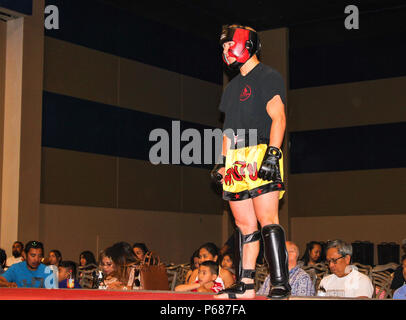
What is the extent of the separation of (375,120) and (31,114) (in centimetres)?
651

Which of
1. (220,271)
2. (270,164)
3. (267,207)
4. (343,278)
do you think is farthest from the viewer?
(220,271)

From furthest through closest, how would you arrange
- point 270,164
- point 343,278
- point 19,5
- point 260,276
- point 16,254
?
point 19,5
point 16,254
point 260,276
point 343,278
point 270,164

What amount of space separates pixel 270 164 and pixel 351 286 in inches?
75.7

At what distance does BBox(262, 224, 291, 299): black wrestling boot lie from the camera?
2993 millimetres

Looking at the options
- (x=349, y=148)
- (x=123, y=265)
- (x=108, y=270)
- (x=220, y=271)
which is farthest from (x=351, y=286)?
(x=349, y=148)

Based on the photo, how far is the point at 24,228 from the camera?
31.1ft

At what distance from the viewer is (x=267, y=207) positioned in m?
3.11

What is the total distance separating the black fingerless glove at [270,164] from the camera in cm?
297

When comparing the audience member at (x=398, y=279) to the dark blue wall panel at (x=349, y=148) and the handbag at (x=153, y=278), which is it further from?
the dark blue wall panel at (x=349, y=148)

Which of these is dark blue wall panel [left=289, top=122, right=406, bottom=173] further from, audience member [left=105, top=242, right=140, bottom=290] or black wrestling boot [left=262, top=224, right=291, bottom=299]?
black wrestling boot [left=262, top=224, right=291, bottom=299]

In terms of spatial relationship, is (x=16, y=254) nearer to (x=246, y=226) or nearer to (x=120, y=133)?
(x=120, y=133)
